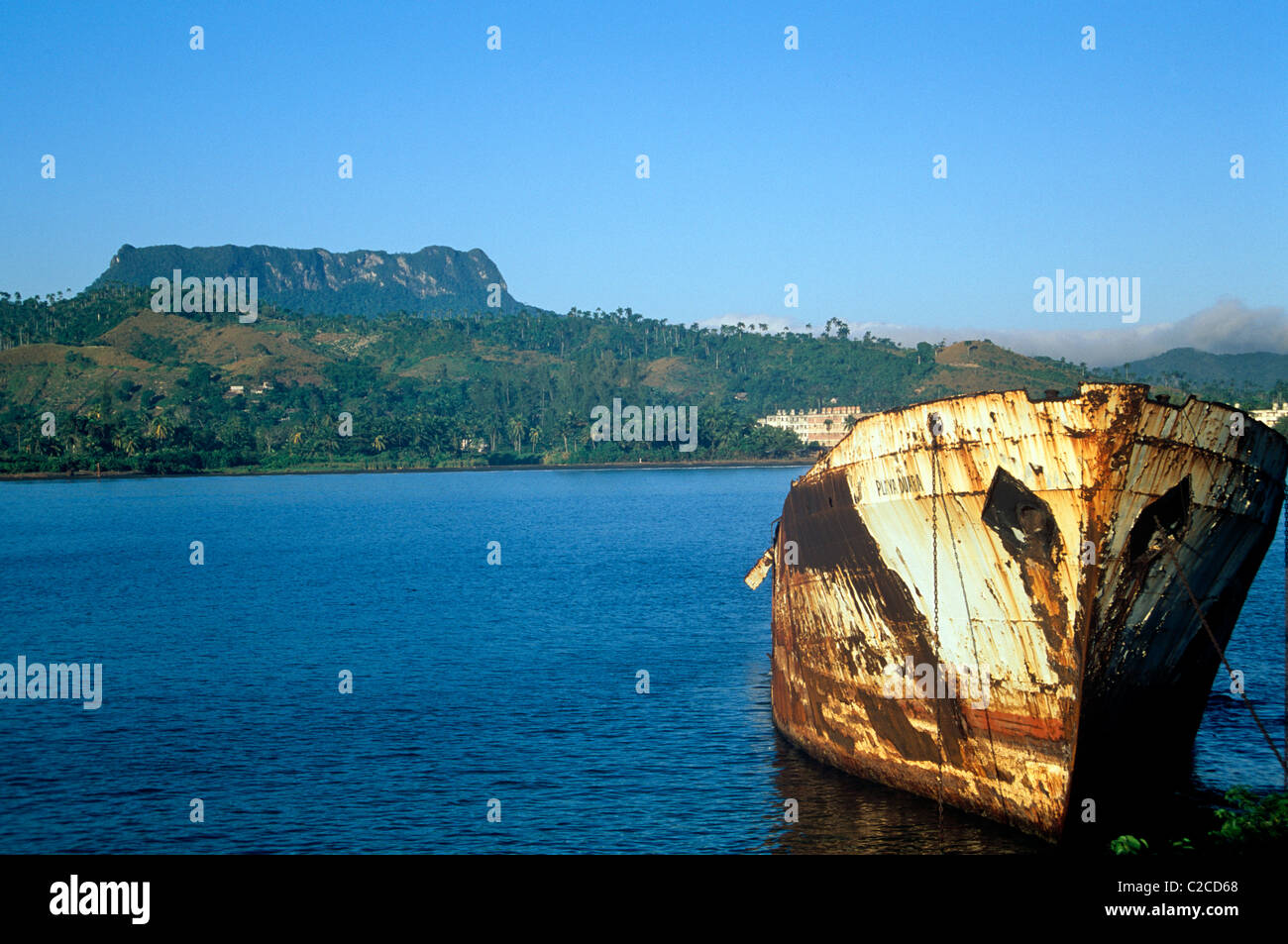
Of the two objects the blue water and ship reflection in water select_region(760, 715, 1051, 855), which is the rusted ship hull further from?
the blue water

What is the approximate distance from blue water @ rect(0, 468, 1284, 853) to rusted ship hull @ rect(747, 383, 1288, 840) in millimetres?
1396

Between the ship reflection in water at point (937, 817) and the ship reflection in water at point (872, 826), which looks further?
the ship reflection in water at point (872, 826)

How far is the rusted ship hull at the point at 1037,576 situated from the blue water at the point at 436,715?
140cm

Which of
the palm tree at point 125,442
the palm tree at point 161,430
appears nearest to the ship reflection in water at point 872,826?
the palm tree at point 125,442

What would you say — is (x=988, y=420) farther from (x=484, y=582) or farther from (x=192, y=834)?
(x=484, y=582)

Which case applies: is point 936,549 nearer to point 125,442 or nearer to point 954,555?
point 954,555

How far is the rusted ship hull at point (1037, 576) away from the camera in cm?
1484

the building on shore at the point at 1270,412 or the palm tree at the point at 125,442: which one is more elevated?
the building on shore at the point at 1270,412

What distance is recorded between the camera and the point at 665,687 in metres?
30.7

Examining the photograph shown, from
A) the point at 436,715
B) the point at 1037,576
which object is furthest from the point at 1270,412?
the point at 1037,576

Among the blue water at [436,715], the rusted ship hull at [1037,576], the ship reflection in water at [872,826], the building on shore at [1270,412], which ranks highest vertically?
the building on shore at [1270,412]

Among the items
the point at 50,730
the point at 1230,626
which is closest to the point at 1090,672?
the point at 1230,626

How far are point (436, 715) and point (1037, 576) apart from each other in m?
16.8

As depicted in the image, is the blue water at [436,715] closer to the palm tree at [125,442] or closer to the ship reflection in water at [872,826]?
the ship reflection in water at [872,826]
